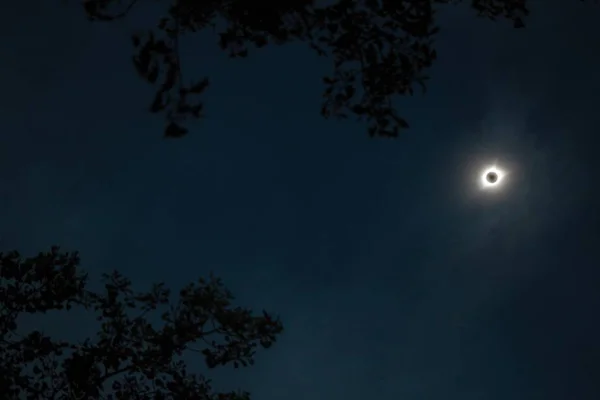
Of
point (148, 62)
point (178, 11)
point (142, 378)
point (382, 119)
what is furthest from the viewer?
point (142, 378)

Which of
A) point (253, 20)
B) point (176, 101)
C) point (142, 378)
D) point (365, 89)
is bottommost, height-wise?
point (142, 378)

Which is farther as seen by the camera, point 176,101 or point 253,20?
point 253,20

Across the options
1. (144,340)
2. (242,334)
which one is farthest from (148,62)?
(144,340)

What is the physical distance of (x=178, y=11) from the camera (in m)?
7.23

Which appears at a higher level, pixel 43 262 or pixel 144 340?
pixel 43 262

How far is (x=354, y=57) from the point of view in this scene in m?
7.64

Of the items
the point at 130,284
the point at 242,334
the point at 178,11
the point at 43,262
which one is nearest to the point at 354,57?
the point at 178,11

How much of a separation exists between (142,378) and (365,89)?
29.8 feet

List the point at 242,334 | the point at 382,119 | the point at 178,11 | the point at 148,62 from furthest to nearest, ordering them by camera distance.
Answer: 1. the point at 242,334
2. the point at 382,119
3. the point at 178,11
4. the point at 148,62

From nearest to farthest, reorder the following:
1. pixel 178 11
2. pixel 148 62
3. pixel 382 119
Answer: pixel 148 62 → pixel 178 11 → pixel 382 119

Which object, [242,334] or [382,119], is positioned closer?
[382,119]

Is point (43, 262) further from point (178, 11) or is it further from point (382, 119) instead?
point (382, 119)

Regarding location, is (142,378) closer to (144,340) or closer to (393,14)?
(144,340)

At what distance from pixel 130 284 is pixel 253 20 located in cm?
755
